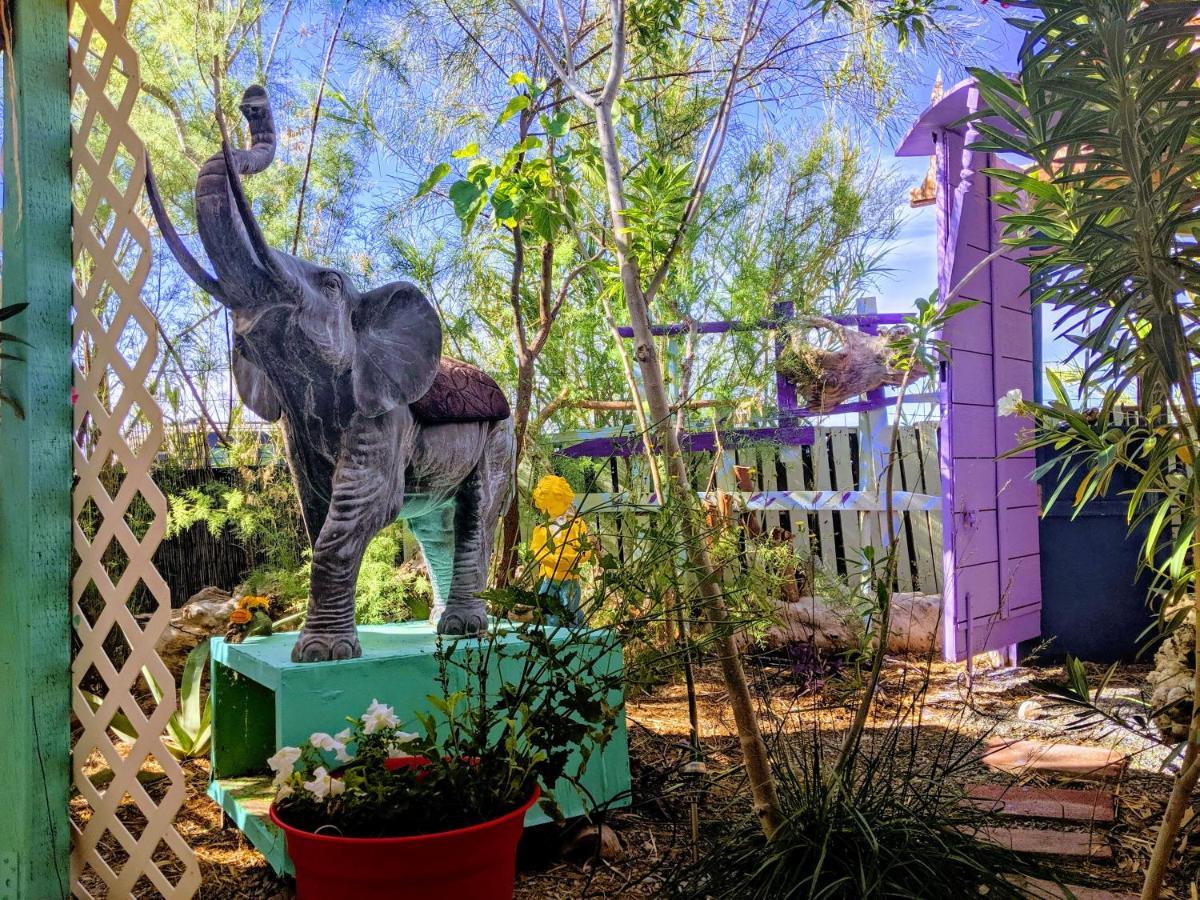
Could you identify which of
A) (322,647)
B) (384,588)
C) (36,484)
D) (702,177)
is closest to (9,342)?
(36,484)

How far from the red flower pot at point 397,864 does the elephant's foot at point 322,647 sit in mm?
729

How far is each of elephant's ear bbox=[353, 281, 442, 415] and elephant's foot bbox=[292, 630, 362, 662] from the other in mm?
604

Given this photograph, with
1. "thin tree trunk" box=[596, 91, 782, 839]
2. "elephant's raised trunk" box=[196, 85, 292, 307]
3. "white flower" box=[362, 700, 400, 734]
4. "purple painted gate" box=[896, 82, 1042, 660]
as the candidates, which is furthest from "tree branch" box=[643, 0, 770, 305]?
"purple painted gate" box=[896, 82, 1042, 660]

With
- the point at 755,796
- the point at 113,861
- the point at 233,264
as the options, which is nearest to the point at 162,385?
the point at 113,861

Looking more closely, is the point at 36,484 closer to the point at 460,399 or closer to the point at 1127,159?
the point at 460,399

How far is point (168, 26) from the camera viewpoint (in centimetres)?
466

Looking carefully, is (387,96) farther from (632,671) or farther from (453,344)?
(632,671)

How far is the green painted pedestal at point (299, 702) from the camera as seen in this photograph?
2287mm

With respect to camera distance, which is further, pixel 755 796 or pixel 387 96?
pixel 387 96

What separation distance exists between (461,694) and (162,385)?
385cm

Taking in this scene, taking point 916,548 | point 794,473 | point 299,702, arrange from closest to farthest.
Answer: point 299,702 → point 916,548 → point 794,473

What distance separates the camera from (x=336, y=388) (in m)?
2.40

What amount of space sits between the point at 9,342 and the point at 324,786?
1.31 metres

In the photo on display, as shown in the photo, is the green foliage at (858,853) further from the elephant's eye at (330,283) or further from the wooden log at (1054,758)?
the elephant's eye at (330,283)
